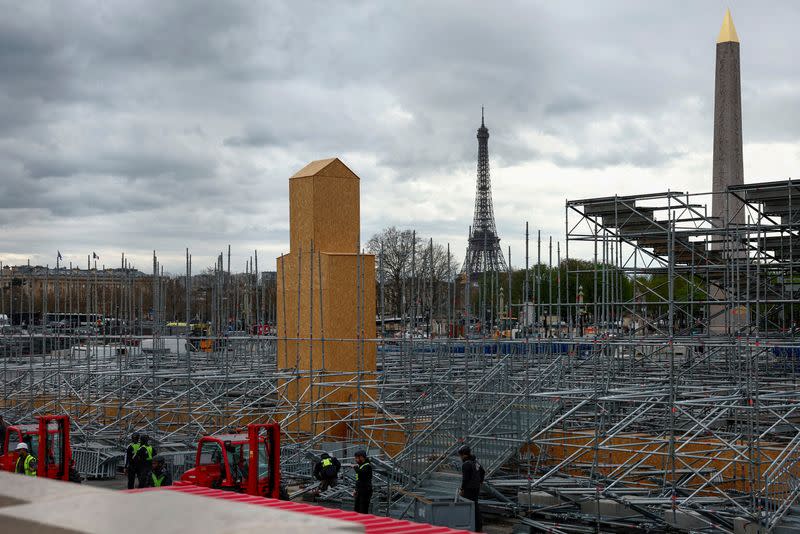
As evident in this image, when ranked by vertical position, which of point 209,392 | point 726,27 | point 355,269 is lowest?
point 209,392

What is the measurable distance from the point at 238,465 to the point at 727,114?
34225mm

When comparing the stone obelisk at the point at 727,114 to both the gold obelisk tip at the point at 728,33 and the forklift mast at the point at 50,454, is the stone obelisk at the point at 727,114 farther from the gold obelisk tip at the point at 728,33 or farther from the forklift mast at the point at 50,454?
the forklift mast at the point at 50,454

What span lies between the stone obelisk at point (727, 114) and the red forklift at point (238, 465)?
3110cm

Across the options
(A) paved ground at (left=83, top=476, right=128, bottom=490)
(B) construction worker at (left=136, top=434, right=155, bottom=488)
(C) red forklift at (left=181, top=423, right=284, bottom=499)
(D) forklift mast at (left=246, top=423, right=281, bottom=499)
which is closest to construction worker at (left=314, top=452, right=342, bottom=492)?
(C) red forklift at (left=181, top=423, right=284, bottom=499)

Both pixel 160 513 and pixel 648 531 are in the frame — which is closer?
pixel 160 513

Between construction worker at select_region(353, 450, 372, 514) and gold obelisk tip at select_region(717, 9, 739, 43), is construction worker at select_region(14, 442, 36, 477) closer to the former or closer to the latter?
construction worker at select_region(353, 450, 372, 514)

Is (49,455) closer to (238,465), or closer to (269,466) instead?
(238,465)

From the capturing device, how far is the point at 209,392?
24812 mm

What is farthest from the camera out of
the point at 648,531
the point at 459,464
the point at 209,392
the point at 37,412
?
the point at 37,412

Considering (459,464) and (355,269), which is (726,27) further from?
(459,464)

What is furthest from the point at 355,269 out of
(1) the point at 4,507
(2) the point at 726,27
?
(2) the point at 726,27

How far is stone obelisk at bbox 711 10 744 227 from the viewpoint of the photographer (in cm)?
4284

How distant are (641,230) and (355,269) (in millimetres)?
9391

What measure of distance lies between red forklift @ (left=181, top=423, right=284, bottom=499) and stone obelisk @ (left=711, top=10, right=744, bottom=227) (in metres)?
31.1
